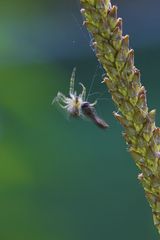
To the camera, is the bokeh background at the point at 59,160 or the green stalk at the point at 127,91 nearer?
the green stalk at the point at 127,91

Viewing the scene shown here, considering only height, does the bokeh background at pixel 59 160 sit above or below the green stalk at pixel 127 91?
above

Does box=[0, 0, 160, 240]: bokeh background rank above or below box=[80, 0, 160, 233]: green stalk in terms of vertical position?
above

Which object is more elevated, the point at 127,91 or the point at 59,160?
the point at 59,160

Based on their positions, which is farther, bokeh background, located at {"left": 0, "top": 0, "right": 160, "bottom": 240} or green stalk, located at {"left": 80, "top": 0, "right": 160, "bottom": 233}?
bokeh background, located at {"left": 0, "top": 0, "right": 160, "bottom": 240}

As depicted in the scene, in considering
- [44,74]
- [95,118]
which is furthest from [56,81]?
[95,118]
